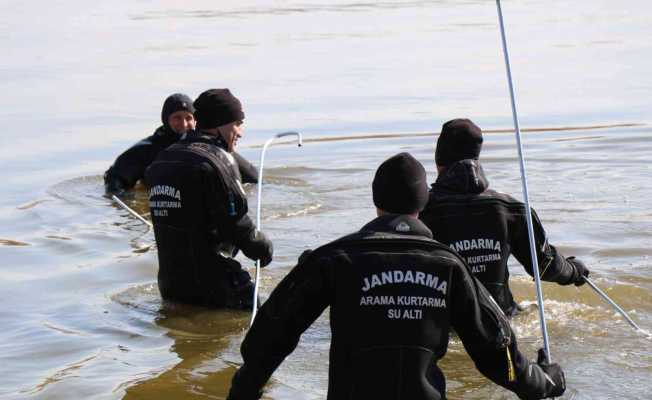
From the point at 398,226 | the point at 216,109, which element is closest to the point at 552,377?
the point at 398,226

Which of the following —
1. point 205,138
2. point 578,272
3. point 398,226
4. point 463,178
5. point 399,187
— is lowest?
point 578,272

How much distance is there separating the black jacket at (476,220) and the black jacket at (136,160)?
6.35 m

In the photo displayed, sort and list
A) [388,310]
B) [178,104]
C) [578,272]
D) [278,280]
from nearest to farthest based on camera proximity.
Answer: [388,310] → [578,272] → [278,280] → [178,104]

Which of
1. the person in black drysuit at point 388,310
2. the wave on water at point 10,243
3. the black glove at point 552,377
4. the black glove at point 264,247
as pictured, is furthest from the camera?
the wave on water at point 10,243

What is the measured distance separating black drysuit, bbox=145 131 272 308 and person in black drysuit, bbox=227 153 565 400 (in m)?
3.21

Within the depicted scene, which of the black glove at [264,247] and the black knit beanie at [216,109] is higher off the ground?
the black knit beanie at [216,109]

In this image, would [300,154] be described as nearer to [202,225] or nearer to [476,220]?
[202,225]

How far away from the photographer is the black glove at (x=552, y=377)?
480 cm

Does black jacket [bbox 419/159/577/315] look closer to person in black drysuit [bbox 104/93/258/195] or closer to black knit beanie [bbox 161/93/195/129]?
black knit beanie [bbox 161/93/195/129]

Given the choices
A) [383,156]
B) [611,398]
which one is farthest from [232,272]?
[383,156]

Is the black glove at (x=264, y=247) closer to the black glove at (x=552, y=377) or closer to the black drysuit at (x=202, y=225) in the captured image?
the black drysuit at (x=202, y=225)

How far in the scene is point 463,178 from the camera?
22.9 feet

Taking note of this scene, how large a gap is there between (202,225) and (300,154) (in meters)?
8.25

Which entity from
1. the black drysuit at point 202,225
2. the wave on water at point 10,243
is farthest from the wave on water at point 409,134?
the black drysuit at point 202,225
